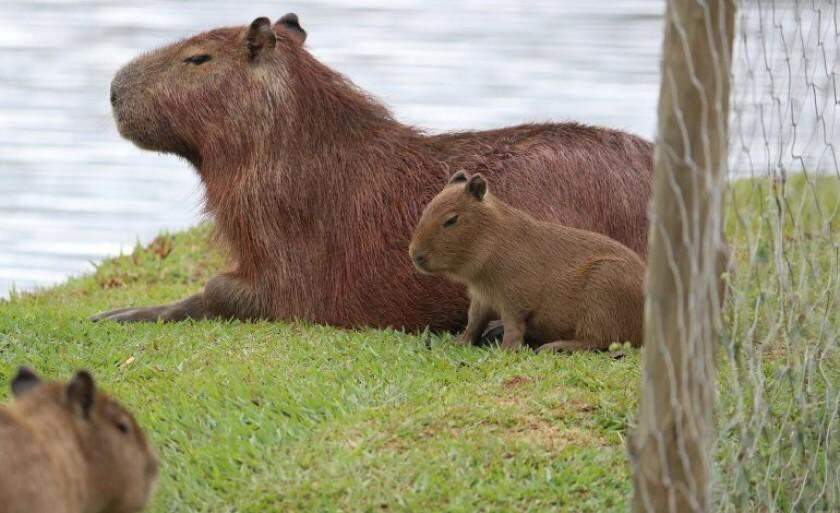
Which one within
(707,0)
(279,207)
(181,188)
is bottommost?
(181,188)

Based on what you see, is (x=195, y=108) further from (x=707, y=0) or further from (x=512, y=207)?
(x=707, y=0)

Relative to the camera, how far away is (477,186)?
17.8 feet

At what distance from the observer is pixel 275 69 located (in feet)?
20.1

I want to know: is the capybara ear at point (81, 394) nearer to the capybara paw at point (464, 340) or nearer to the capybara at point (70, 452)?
the capybara at point (70, 452)

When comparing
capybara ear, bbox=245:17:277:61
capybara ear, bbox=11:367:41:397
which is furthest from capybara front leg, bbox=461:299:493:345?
capybara ear, bbox=11:367:41:397

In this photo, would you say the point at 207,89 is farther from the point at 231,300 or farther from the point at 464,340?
the point at 464,340

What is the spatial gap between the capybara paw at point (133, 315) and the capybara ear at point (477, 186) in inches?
58.4

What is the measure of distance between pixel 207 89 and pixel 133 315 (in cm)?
97

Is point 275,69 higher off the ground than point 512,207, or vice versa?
point 275,69

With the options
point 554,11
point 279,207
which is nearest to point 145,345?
point 279,207

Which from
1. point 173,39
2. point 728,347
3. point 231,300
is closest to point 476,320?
point 231,300

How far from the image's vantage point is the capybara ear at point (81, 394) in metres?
3.14

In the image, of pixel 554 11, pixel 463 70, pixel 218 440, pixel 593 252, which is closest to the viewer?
pixel 218 440

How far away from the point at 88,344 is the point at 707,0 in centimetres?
316
